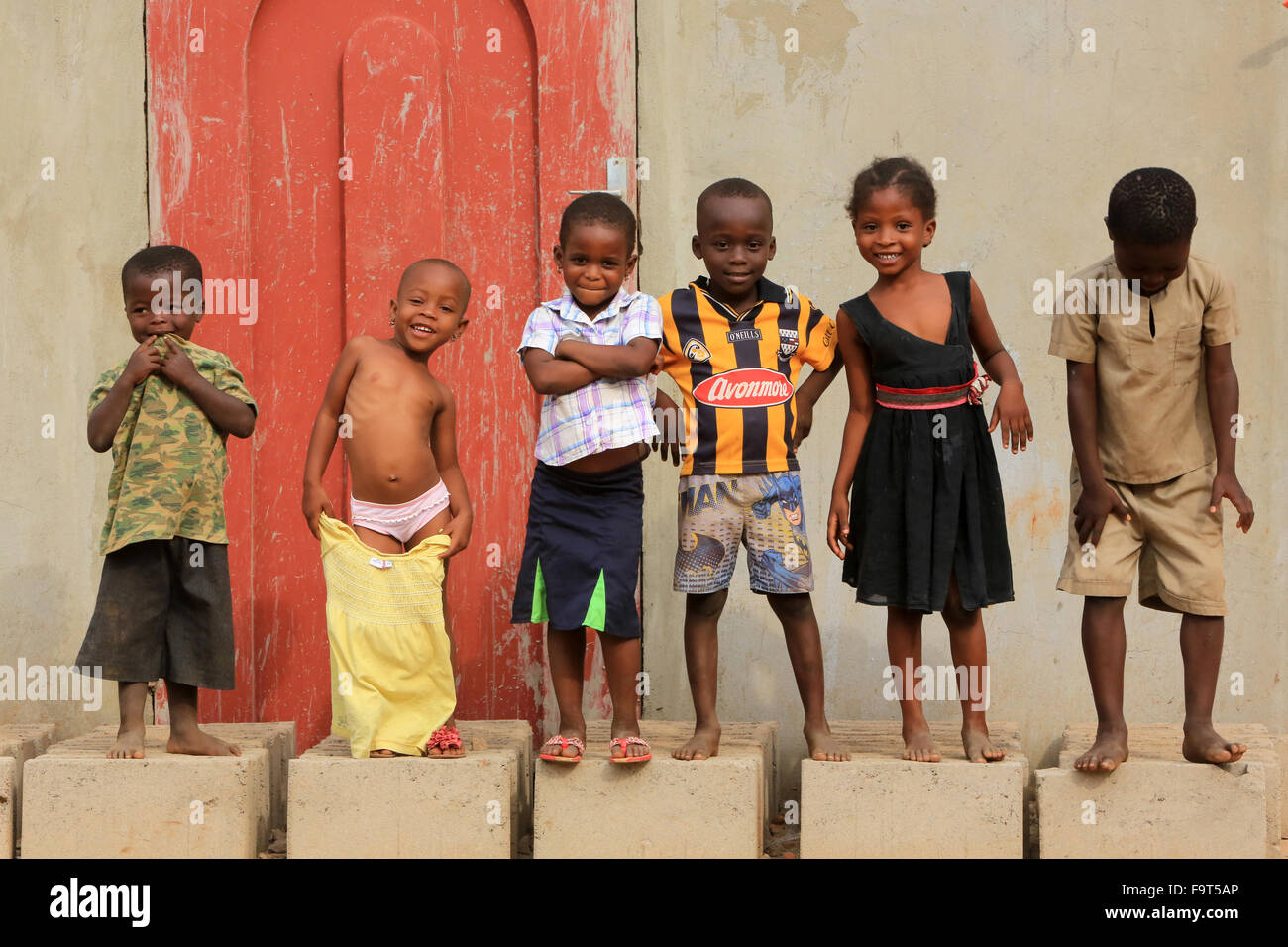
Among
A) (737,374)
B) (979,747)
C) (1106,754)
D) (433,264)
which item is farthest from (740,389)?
(1106,754)

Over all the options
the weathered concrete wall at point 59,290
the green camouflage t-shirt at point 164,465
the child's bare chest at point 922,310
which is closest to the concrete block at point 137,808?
the green camouflage t-shirt at point 164,465

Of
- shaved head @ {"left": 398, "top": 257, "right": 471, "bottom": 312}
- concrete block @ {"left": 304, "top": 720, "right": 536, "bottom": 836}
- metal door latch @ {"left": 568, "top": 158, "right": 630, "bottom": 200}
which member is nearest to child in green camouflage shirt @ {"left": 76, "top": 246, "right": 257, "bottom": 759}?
concrete block @ {"left": 304, "top": 720, "right": 536, "bottom": 836}

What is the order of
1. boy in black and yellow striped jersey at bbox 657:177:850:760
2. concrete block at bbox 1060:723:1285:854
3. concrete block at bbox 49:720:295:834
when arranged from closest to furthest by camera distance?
1. concrete block at bbox 1060:723:1285:854
2. boy in black and yellow striped jersey at bbox 657:177:850:760
3. concrete block at bbox 49:720:295:834

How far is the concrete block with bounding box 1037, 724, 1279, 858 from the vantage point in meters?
4.25

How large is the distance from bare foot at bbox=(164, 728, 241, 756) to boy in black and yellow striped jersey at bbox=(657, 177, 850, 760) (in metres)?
1.45

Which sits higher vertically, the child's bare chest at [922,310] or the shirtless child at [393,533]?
the child's bare chest at [922,310]

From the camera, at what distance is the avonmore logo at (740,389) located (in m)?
4.51

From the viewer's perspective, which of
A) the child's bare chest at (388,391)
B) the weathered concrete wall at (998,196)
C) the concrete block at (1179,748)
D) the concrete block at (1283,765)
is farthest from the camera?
the weathered concrete wall at (998,196)

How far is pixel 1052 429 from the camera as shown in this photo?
5.65 meters

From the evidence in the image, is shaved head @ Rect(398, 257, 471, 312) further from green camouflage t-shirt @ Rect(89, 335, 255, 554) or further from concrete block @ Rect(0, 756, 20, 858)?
concrete block @ Rect(0, 756, 20, 858)

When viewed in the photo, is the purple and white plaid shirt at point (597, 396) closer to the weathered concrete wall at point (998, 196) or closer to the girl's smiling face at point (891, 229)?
the girl's smiling face at point (891, 229)

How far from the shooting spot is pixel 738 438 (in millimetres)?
4492

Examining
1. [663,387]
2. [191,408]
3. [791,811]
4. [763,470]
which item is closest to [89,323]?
Answer: [191,408]

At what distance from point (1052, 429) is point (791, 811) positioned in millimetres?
1798
